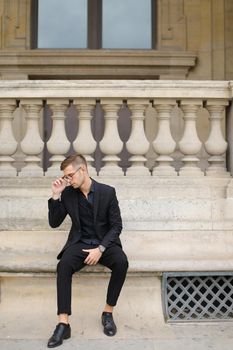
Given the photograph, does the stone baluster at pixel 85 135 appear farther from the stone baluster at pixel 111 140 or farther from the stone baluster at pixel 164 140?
the stone baluster at pixel 164 140

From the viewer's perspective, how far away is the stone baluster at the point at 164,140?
14.9 ft

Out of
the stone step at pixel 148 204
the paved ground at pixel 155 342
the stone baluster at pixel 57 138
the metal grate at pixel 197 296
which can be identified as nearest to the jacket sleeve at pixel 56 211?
the stone step at pixel 148 204

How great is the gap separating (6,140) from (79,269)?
138 centimetres

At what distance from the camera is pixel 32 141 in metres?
4.52

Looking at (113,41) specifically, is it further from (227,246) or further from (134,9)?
(227,246)

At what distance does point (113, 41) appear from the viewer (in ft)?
26.7

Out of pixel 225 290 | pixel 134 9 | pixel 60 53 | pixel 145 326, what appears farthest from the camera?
pixel 134 9

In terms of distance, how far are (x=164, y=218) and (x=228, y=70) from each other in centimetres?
398

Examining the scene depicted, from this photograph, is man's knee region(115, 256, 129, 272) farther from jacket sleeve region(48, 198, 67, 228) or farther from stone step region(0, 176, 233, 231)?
stone step region(0, 176, 233, 231)

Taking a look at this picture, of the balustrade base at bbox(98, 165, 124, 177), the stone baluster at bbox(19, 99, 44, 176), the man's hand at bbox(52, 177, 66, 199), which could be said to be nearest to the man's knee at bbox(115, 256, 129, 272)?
the man's hand at bbox(52, 177, 66, 199)

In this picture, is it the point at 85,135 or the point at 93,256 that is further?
the point at 85,135

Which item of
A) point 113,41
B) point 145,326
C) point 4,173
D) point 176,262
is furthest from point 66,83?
point 113,41

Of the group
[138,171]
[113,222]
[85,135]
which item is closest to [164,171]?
[138,171]

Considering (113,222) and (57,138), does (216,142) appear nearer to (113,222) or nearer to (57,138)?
(113,222)
